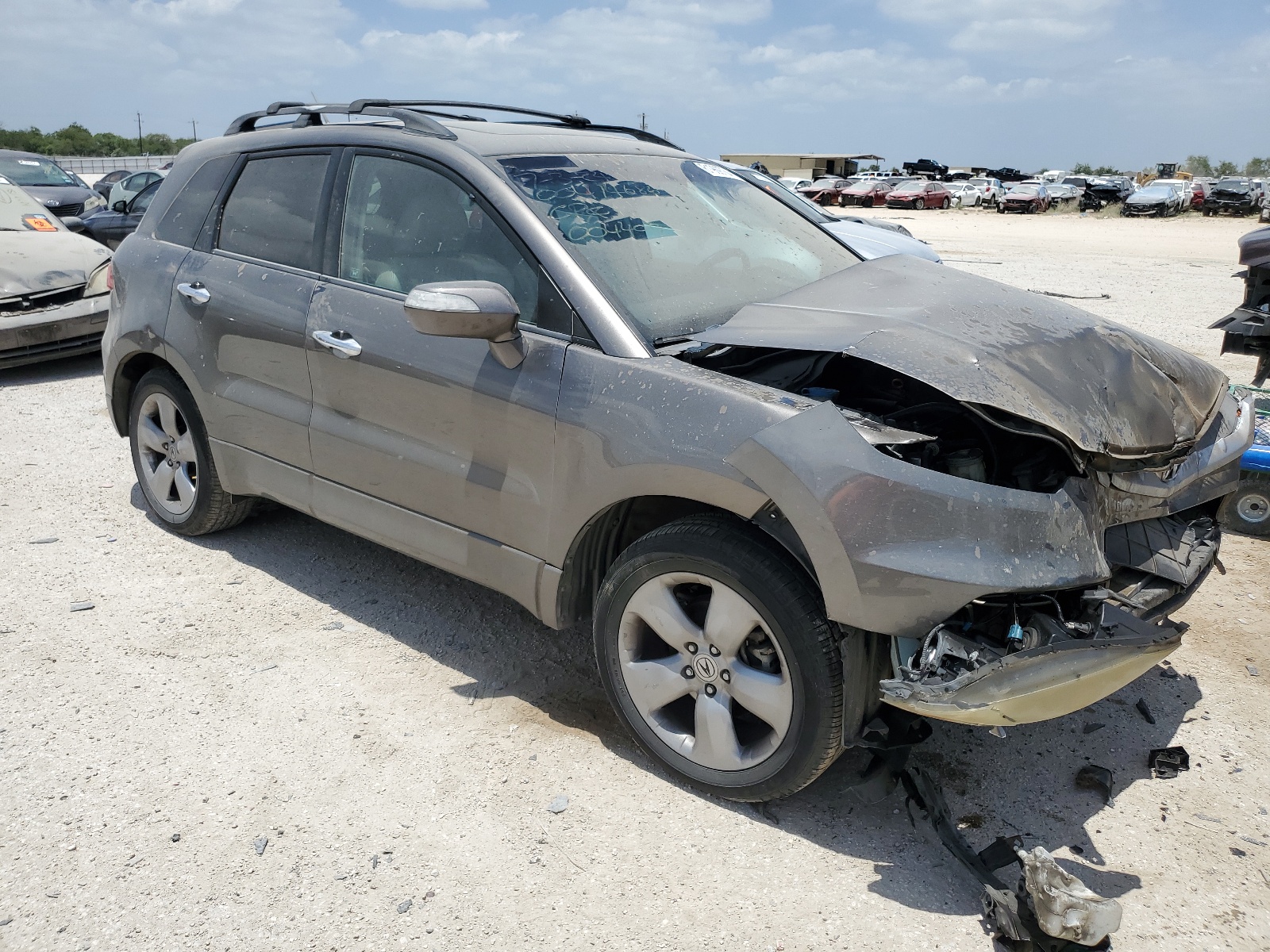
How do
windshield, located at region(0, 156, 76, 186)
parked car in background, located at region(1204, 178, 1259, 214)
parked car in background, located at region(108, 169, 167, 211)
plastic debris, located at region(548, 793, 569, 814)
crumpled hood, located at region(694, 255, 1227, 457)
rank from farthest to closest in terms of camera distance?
parked car in background, located at region(1204, 178, 1259, 214) → parked car in background, located at region(108, 169, 167, 211) → windshield, located at region(0, 156, 76, 186) → plastic debris, located at region(548, 793, 569, 814) → crumpled hood, located at region(694, 255, 1227, 457)

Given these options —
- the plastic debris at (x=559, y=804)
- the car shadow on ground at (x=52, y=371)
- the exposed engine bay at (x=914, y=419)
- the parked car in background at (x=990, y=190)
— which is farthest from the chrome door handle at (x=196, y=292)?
the parked car in background at (x=990, y=190)

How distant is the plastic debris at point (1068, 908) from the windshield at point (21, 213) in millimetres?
9517

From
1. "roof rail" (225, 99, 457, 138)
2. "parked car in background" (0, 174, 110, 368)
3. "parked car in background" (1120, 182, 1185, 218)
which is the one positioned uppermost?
"parked car in background" (1120, 182, 1185, 218)

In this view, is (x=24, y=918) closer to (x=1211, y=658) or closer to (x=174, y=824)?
(x=174, y=824)

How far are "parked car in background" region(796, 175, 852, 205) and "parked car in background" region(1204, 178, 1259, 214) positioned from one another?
14.3 metres

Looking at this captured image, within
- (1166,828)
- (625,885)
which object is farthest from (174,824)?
(1166,828)

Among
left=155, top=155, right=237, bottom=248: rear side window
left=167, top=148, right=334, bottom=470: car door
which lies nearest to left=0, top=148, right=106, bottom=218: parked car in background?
left=155, top=155, right=237, bottom=248: rear side window

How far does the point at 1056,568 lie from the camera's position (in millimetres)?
2385

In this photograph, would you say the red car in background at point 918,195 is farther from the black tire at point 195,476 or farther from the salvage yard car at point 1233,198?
the black tire at point 195,476

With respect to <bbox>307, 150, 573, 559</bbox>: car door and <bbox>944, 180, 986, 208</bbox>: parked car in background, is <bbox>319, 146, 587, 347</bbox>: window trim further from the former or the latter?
<bbox>944, 180, 986, 208</bbox>: parked car in background

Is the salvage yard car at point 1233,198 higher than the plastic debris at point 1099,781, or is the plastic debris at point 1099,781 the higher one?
the salvage yard car at point 1233,198

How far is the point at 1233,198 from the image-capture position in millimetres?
36125

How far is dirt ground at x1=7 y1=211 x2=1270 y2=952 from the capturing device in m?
2.42

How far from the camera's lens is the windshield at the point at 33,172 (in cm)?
1558
